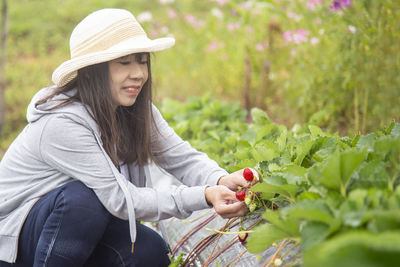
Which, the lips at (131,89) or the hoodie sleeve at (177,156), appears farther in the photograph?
the hoodie sleeve at (177,156)

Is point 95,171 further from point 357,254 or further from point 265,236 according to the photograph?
point 357,254

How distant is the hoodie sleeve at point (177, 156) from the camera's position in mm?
1910

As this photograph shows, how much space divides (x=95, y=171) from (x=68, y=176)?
0.16m

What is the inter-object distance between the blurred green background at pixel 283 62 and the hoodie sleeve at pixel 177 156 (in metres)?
0.75

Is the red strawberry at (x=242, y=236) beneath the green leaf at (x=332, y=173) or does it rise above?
beneath

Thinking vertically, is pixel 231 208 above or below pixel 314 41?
below

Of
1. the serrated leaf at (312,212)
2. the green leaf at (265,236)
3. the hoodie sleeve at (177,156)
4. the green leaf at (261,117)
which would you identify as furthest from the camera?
the green leaf at (261,117)

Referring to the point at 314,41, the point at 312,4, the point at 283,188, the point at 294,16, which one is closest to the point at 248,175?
the point at 283,188

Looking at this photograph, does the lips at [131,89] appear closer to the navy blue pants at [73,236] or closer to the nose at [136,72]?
the nose at [136,72]

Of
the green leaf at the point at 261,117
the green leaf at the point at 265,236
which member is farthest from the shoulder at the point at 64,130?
the green leaf at the point at 261,117

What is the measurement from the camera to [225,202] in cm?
154

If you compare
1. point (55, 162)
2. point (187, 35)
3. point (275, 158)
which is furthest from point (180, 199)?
point (187, 35)

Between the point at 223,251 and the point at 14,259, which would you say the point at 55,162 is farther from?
the point at 223,251

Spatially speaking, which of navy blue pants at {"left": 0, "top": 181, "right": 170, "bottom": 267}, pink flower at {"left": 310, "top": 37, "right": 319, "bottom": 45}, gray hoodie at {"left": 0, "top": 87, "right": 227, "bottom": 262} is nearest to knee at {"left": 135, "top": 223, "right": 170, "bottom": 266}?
navy blue pants at {"left": 0, "top": 181, "right": 170, "bottom": 267}
